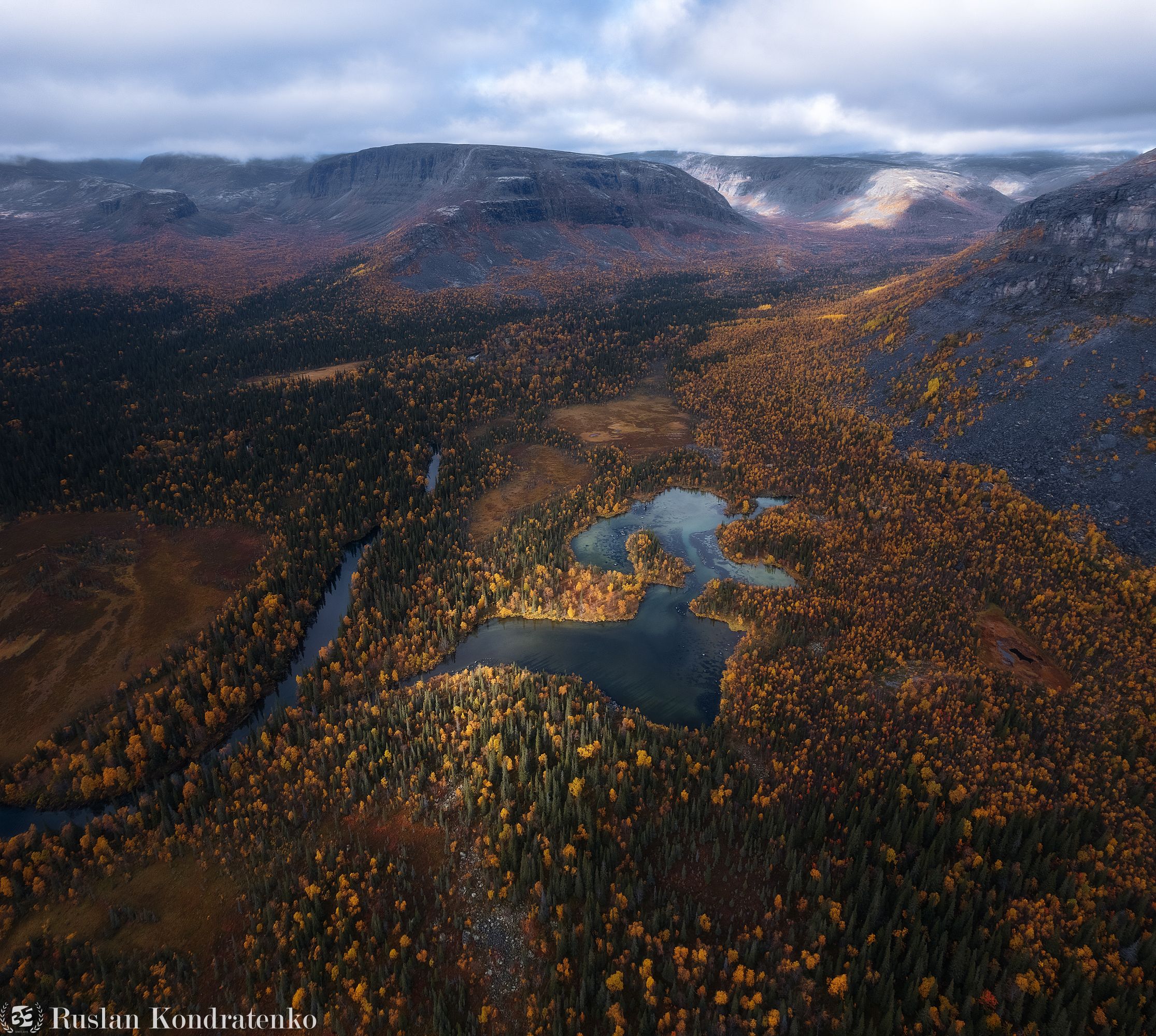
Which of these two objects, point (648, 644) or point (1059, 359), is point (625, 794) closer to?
point (648, 644)

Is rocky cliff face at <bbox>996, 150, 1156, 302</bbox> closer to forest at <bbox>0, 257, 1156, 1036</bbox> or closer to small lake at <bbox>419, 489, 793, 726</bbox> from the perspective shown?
forest at <bbox>0, 257, 1156, 1036</bbox>

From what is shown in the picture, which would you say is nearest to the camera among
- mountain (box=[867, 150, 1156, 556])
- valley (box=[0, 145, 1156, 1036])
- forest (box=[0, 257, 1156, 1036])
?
forest (box=[0, 257, 1156, 1036])

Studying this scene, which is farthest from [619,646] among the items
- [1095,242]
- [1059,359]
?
[1095,242]

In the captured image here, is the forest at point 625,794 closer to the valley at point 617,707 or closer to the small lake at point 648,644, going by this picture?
the valley at point 617,707

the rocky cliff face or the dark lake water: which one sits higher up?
the rocky cliff face

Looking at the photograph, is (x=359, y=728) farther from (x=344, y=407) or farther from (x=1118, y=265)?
(x=1118, y=265)

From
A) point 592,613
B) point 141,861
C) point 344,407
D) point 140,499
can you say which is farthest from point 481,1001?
point 344,407

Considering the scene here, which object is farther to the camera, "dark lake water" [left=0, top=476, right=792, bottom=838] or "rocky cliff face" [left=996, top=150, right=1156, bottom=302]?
"rocky cliff face" [left=996, top=150, right=1156, bottom=302]

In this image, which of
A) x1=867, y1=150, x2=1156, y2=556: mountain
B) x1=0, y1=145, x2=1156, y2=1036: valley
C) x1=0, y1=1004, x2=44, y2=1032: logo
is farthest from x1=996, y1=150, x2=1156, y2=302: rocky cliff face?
x1=0, y1=1004, x2=44, y2=1032: logo

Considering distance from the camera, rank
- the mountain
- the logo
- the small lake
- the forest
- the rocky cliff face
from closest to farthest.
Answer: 1. the logo
2. the forest
3. the small lake
4. the mountain
5. the rocky cliff face
